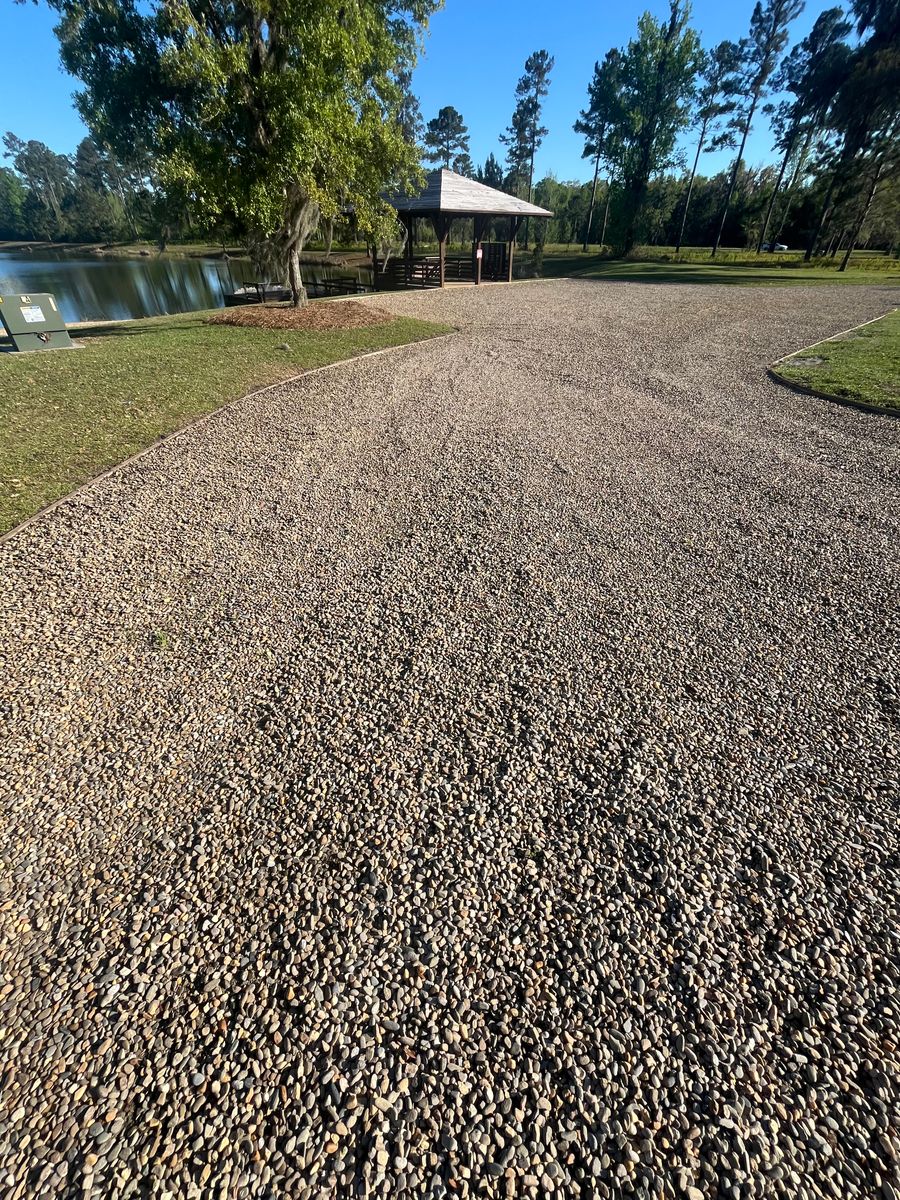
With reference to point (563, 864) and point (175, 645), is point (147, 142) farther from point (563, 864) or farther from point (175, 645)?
point (563, 864)

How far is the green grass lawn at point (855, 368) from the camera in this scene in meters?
8.51

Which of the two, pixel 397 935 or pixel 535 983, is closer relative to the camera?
pixel 535 983

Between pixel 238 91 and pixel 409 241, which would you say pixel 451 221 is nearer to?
pixel 409 241

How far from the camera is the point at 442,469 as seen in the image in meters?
6.20

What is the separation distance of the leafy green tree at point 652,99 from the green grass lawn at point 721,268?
14.0ft

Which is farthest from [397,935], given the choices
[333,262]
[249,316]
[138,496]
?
[333,262]

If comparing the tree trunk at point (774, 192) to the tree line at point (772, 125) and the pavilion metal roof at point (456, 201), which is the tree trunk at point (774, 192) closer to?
the tree line at point (772, 125)

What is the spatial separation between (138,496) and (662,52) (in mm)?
50804

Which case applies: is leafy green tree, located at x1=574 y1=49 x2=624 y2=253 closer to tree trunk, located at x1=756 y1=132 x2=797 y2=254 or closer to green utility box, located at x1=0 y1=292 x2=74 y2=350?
tree trunk, located at x1=756 y1=132 x2=797 y2=254

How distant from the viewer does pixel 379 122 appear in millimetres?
13023

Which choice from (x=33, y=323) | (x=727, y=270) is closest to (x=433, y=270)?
(x=727, y=270)

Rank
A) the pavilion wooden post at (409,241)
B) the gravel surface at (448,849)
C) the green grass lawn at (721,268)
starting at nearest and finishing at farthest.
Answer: the gravel surface at (448,849) → the pavilion wooden post at (409,241) → the green grass lawn at (721,268)

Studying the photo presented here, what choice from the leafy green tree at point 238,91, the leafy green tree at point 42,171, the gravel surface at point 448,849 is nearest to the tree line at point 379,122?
the leafy green tree at point 238,91

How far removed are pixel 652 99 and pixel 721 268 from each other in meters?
16.5
